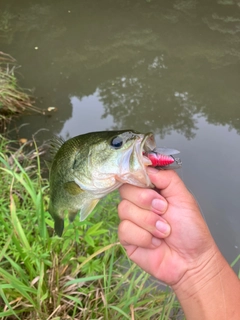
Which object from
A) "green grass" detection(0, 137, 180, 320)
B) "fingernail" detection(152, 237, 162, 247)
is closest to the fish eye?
"fingernail" detection(152, 237, 162, 247)

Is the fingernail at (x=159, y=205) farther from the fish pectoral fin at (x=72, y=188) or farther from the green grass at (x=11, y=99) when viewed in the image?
the green grass at (x=11, y=99)

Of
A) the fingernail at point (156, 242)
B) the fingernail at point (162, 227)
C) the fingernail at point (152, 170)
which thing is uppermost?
the fingernail at point (152, 170)

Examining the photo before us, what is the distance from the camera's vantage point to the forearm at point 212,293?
1415mm

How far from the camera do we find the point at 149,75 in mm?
5793

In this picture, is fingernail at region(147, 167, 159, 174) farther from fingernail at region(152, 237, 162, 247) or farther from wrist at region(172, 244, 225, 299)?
wrist at region(172, 244, 225, 299)

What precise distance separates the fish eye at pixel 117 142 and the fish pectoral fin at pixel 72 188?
24cm

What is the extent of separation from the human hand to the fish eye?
0.54 ft

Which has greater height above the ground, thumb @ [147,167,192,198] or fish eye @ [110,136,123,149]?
fish eye @ [110,136,123,149]

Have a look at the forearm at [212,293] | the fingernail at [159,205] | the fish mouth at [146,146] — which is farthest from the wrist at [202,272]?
the fish mouth at [146,146]

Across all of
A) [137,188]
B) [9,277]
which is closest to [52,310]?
[9,277]

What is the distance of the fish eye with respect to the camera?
1.25 m

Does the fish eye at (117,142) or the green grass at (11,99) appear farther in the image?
the green grass at (11,99)

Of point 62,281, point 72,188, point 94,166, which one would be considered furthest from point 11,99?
point 94,166

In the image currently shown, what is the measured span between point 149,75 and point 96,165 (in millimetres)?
4765
